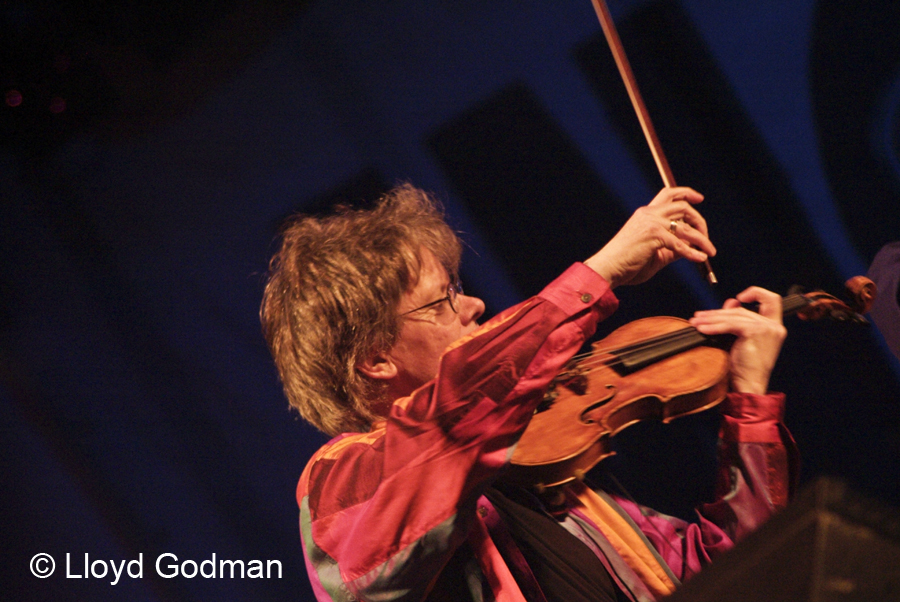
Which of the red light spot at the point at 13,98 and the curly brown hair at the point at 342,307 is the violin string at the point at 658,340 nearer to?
the curly brown hair at the point at 342,307

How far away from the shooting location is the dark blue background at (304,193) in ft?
4.85

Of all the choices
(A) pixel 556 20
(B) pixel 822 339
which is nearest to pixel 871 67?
(B) pixel 822 339

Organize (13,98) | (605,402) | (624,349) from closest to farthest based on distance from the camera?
1. (605,402)
2. (624,349)
3. (13,98)

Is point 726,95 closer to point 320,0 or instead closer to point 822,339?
point 822,339

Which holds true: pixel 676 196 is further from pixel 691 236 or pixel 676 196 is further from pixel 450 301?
pixel 450 301

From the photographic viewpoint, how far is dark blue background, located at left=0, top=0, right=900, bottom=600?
148cm

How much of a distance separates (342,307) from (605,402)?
535 mm

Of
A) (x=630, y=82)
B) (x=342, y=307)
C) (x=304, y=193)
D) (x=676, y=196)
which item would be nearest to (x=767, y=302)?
(x=676, y=196)

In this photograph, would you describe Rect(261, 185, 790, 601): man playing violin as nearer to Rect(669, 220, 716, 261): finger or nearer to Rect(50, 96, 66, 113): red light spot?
Rect(669, 220, 716, 261): finger

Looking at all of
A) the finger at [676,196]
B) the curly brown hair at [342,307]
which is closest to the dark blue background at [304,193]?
the finger at [676,196]

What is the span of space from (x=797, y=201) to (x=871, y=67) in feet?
0.98

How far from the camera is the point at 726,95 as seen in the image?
152cm

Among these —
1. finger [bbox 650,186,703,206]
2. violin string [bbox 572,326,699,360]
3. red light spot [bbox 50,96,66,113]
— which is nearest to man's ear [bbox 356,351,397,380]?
violin string [bbox 572,326,699,360]

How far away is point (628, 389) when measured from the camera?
4.03 ft
